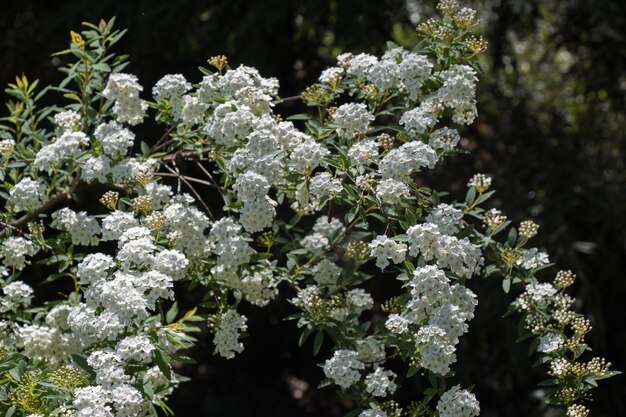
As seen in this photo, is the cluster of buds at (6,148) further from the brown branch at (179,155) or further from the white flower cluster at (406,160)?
the white flower cluster at (406,160)

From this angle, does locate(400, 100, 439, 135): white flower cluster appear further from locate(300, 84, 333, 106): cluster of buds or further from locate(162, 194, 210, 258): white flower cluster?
locate(162, 194, 210, 258): white flower cluster

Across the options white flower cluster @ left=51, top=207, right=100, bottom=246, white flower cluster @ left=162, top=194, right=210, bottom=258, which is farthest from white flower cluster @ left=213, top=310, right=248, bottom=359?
white flower cluster @ left=51, top=207, right=100, bottom=246

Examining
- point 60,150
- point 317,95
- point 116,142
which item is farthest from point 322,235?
point 60,150

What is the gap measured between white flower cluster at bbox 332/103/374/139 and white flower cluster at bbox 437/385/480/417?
2.15 feet

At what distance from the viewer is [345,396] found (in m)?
2.18

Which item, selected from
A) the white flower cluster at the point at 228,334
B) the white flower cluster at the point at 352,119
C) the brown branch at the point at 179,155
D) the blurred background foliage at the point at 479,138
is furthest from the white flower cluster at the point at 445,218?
the blurred background foliage at the point at 479,138

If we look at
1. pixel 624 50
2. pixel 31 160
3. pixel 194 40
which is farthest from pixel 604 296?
pixel 31 160

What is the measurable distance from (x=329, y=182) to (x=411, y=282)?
32 centimetres

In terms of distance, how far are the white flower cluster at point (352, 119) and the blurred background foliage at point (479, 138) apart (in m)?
1.75

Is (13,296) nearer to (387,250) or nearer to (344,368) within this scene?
(344,368)

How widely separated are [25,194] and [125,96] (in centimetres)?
36

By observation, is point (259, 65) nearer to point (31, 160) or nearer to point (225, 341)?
point (31, 160)

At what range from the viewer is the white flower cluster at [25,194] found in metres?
2.34

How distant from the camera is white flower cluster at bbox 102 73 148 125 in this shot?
2326 millimetres
